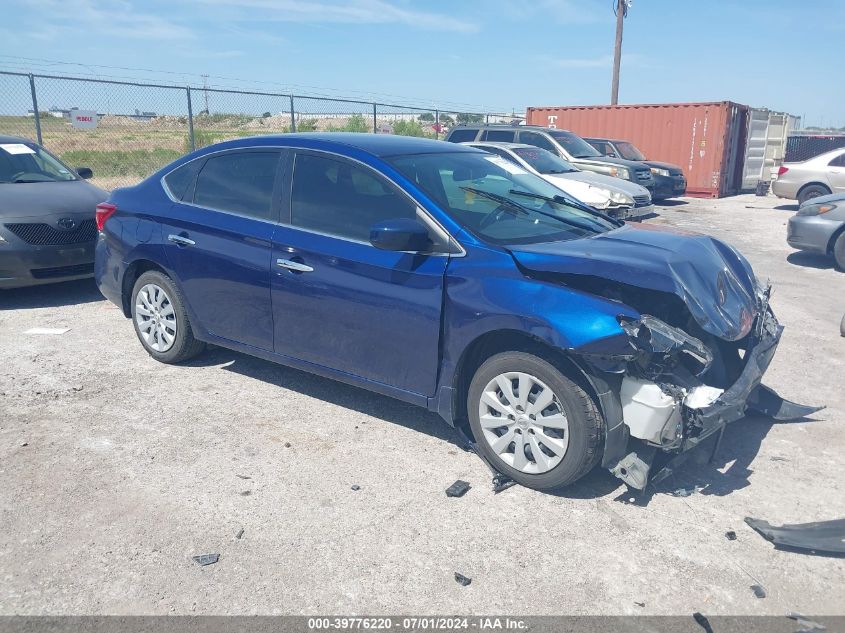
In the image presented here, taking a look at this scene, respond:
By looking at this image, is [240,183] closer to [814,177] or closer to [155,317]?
[155,317]

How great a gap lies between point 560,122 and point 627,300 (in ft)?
69.8

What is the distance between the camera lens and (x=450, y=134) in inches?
623

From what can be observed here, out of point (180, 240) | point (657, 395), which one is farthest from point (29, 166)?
point (657, 395)

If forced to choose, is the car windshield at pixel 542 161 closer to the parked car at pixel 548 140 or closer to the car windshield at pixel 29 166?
the parked car at pixel 548 140

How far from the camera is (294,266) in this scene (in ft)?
14.9

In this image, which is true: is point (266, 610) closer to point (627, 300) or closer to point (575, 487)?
point (575, 487)

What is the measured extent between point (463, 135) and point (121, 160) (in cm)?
1047

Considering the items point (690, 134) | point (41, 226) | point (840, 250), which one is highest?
point (690, 134)

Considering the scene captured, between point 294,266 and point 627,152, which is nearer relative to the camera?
point 294,266

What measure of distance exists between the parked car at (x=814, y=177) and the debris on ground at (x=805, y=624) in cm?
1484

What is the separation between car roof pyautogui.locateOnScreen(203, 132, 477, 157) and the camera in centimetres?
466

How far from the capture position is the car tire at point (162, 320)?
5.40 m

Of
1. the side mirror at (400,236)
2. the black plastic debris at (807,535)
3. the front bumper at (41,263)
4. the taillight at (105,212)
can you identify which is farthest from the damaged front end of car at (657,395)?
the front bumper at (41,263)

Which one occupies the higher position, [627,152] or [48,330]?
[627,152]
